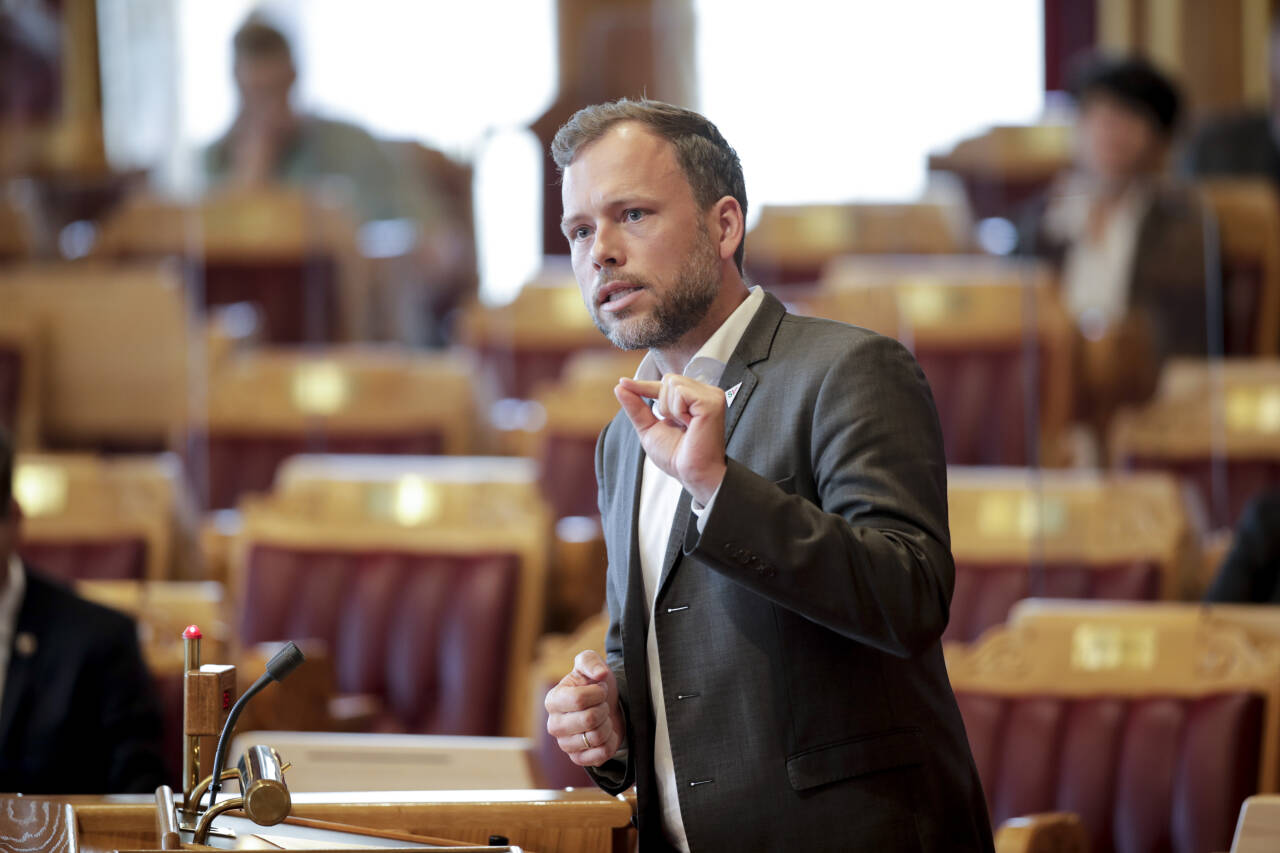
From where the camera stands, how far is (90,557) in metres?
2.39

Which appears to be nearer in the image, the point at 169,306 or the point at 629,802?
the point at 629,802

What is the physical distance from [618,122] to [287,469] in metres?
1.63

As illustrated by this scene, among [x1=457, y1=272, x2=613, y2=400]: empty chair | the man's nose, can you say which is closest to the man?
the man's nose

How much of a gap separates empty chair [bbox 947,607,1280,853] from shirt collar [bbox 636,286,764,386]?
74 cm

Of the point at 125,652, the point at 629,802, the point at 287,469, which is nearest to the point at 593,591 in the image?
the point at 287,469

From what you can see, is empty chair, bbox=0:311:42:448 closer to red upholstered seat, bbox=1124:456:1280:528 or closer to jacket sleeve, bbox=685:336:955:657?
red upholstered seat, bbox=1124:456:1280:528

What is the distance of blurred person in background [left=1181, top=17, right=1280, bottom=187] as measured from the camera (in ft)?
12.3

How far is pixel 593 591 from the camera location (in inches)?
88.0

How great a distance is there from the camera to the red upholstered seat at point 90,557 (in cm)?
238

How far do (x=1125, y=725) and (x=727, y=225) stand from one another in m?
0.83

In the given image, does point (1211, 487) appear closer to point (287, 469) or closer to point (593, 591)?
point (593, 591)

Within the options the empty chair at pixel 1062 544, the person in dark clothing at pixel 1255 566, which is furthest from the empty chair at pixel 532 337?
the person in dark clothing at pixel 1255 566

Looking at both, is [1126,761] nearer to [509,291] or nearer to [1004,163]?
[509,291]

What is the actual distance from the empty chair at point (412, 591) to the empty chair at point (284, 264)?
147 centimetres
